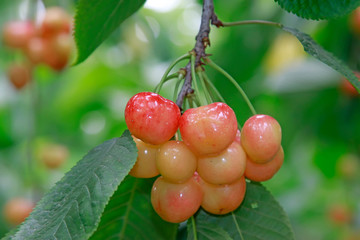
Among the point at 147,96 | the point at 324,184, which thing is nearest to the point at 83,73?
the point at 324,184

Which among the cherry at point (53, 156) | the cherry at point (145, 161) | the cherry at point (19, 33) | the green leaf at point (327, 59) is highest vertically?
the green leaf at point (327, 59)

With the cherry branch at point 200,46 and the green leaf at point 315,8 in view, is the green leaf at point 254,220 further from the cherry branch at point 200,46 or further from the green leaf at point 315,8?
the green leaf at point 315,8

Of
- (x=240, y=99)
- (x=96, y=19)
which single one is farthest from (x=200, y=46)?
(x=240, y=99)

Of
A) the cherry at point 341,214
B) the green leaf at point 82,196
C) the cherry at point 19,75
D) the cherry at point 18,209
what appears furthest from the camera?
the cherry at point 341,214

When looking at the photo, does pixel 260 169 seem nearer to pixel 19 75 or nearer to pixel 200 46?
A: pixel 200 46

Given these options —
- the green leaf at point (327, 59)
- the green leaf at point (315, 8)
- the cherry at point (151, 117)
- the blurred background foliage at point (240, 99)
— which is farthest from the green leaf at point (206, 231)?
the blurred background foliage at point (240, 99)
